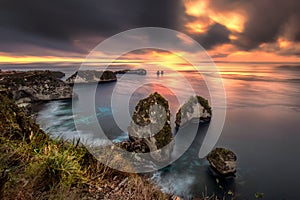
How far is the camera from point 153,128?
59.0 meters

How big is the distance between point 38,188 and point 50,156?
2.95 ft

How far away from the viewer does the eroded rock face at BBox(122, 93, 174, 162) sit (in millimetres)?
55938

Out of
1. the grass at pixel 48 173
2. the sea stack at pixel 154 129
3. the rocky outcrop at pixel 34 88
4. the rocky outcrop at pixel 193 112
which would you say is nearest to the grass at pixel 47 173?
the grass at pixel 48 173

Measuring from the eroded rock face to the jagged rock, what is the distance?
1355 centimetres

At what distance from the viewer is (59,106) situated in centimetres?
11644

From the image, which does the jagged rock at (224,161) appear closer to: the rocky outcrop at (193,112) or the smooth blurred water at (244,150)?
the smooth blurred water at (244,150)

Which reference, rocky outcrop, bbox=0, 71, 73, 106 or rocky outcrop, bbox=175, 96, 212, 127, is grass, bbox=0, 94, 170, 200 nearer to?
rocky outcrop, bbox=175, 96, 212, 127

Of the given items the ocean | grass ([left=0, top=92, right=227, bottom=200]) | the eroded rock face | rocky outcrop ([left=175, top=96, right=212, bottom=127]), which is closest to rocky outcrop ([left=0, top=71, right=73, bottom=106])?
the ocean

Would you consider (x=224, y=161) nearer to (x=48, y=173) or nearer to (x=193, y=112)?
(x=48, y=173)

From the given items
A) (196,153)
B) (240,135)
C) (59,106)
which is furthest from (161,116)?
(59,106)

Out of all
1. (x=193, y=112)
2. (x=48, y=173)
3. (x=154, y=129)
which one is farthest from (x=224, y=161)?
(x=193, y=112)

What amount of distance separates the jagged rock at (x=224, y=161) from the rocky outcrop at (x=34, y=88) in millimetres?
95094

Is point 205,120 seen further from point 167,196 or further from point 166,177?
point 167,196

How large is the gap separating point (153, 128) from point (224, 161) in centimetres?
2061
